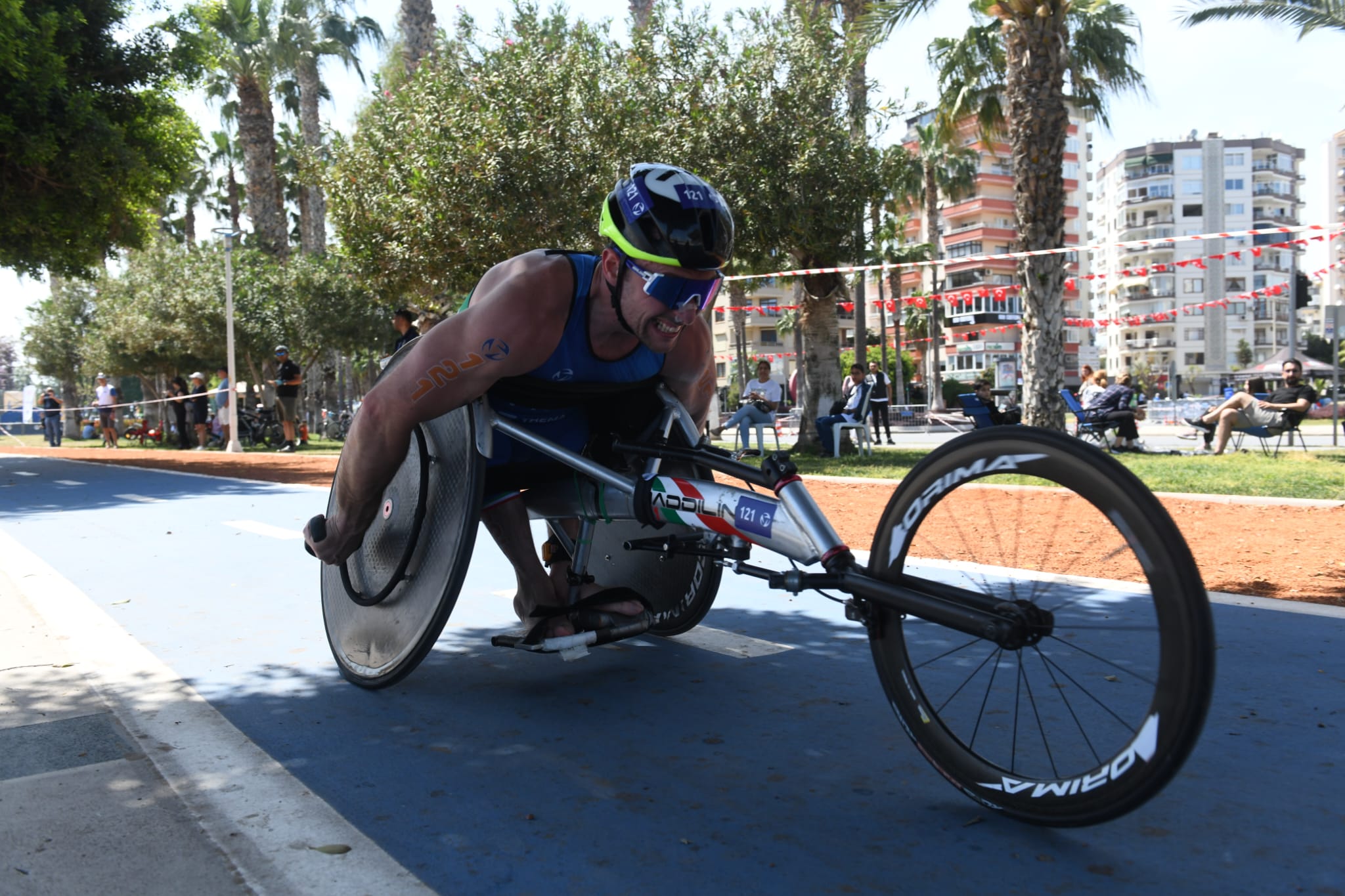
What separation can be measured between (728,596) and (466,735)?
221 centimetres

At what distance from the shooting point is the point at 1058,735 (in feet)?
9.04

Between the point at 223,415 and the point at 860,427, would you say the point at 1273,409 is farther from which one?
the point at 223,415

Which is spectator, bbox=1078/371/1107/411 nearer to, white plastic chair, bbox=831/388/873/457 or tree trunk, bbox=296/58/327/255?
white plastic chair, bbox=831/388/873/457

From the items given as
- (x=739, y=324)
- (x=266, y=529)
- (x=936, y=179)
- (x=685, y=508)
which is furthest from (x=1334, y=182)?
(x=685, y=508)

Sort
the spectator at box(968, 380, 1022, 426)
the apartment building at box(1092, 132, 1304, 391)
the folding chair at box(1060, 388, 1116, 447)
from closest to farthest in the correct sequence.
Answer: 1. the folding chair at box(1060, 388, 1116, 447)
2. the spectator at box(968, 380, 1022, 426)
3. the apartment building at box(1092, 132, 1304, 391)

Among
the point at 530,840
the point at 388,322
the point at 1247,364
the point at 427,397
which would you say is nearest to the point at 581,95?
the point at 427,397

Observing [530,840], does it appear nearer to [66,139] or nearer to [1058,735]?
[1058,735]

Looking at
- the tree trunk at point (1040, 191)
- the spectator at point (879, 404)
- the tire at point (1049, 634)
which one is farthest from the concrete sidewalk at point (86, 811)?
the spectator at point (879, 404)

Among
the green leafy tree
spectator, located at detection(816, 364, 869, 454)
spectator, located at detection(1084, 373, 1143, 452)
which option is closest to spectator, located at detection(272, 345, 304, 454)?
the green leafy tree

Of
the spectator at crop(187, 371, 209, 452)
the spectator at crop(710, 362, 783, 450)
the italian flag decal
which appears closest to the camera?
the italian flag decal

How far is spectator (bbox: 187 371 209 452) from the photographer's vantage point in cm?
2567

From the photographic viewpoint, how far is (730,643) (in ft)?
13.8

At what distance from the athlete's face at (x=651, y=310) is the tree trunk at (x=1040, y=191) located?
497 inches

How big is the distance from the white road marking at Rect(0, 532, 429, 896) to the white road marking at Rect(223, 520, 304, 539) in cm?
319
